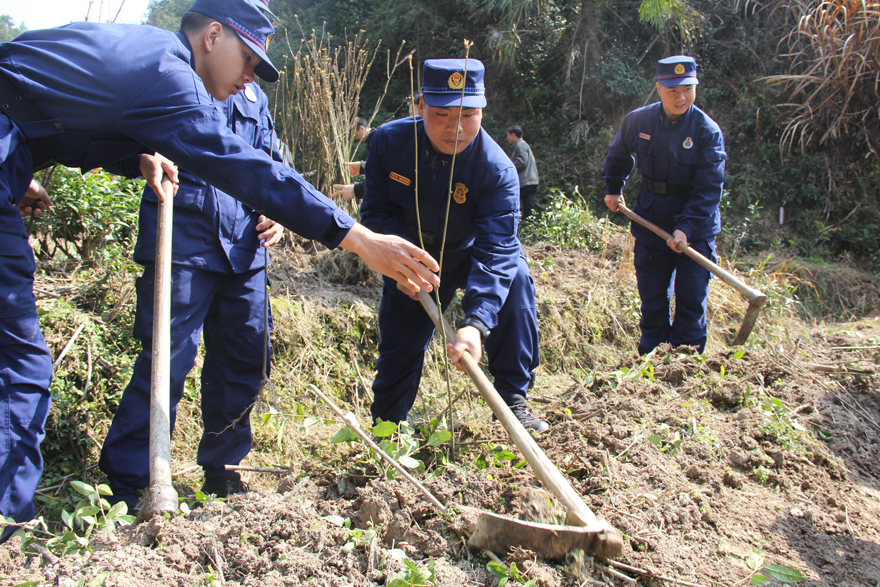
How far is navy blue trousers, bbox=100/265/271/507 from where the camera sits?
2188mm

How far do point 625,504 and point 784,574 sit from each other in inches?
18.0

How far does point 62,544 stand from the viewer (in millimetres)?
1444

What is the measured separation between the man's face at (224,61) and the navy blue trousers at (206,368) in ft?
2.31

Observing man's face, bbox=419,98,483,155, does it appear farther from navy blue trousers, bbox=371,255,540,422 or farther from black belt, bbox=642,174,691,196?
black belt, bbox=642,174,691,196

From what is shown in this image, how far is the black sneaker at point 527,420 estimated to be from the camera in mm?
2432

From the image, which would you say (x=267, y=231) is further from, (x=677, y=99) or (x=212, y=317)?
(x=677, y=99)

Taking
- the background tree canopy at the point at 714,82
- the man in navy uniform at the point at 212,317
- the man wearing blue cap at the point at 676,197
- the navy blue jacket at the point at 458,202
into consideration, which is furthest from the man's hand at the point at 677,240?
the background tree canopy at the point at 714,82

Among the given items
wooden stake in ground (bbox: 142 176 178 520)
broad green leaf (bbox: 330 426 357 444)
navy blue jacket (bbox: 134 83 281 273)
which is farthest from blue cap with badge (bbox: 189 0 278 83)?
broad green leaf (bbox: 330 426 357 444)

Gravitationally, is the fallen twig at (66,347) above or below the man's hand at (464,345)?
below

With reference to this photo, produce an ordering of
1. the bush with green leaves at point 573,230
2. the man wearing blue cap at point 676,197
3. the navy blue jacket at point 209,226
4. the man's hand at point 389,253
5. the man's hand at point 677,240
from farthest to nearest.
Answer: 1. the bush with green leaves at point 573,230
2. the man wearing blue cap at point 676,197
3. the man's hand at point 677,240
4. the navy blue jacket at point 209,226
5. the man's hand at point 389,253

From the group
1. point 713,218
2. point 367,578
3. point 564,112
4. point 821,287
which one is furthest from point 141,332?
point 564,112

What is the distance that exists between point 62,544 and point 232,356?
1.10 meters

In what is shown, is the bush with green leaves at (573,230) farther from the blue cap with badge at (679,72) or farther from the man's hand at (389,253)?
the man's hand at (389,253)

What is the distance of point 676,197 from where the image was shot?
416cm
